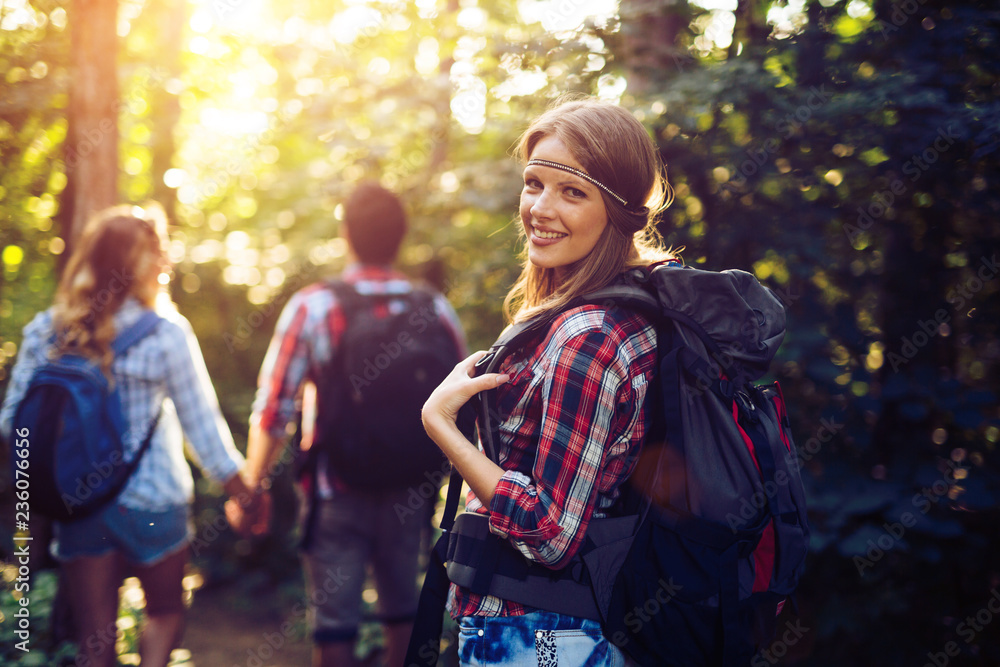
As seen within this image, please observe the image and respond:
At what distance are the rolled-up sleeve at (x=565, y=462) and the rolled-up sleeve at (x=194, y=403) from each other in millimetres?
1716

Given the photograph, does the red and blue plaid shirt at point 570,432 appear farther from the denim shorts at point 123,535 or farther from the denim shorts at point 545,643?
the denim shorts at point 123,535

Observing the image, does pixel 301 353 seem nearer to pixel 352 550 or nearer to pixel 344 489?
pixel 344 489

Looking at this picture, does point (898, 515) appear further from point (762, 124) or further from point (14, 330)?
point (14, 330)

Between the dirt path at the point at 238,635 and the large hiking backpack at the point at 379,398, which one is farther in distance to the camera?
the dirt path at the point at 238,635

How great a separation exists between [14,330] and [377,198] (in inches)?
135

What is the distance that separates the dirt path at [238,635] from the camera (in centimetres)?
414

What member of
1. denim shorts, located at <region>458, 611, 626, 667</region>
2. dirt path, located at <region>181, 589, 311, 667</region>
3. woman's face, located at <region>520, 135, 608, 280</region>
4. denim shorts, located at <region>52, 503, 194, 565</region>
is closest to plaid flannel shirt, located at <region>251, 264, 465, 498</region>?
denim shorts, located at <region>52, 503, 194, 565</region>

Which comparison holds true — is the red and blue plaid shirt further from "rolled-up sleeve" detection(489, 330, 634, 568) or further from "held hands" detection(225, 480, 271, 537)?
"held hands" detection(225, 480, 271, 537)

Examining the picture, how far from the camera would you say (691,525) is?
1441mm

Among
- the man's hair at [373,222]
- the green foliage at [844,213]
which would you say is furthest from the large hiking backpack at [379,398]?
the green foliage at [844,213]

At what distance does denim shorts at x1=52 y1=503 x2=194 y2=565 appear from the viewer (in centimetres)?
240

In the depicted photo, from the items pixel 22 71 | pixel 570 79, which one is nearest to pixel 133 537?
pixel 570 79

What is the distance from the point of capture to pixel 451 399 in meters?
1.54

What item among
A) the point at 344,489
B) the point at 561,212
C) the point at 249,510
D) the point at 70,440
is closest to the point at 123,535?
the point at 70,440
